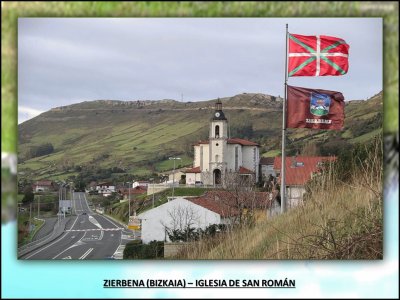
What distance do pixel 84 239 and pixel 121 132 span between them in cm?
610

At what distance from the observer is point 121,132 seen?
12.2 m

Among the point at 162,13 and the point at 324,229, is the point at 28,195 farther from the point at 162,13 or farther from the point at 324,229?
the point at 324,229

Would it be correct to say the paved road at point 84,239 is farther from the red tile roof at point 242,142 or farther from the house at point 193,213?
the red tile roof at point 242,142

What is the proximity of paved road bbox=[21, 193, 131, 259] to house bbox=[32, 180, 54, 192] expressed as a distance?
0.54 metres

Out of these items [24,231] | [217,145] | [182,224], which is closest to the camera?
[24,231]

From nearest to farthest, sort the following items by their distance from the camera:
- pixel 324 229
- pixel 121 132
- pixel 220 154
→ pixel 324 229 < pixel 121 132 < pixel 220 154

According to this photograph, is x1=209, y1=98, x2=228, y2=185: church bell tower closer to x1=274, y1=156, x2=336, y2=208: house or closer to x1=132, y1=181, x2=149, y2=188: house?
x1=132, y1=181, x2=149, y2=188: house

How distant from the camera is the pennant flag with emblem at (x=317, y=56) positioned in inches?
248

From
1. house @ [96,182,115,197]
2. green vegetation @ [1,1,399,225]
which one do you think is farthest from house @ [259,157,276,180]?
green vegetation @ [1,1,399,225]

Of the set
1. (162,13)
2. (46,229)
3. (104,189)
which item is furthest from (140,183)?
(162,13)

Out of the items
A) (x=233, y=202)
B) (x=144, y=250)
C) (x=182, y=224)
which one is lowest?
(x=144, y=250)

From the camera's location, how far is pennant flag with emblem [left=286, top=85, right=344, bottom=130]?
22.1 feet

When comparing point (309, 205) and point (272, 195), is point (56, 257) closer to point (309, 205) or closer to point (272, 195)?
point (309, 205)

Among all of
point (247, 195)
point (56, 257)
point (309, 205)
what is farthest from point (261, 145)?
point (56, 257)
